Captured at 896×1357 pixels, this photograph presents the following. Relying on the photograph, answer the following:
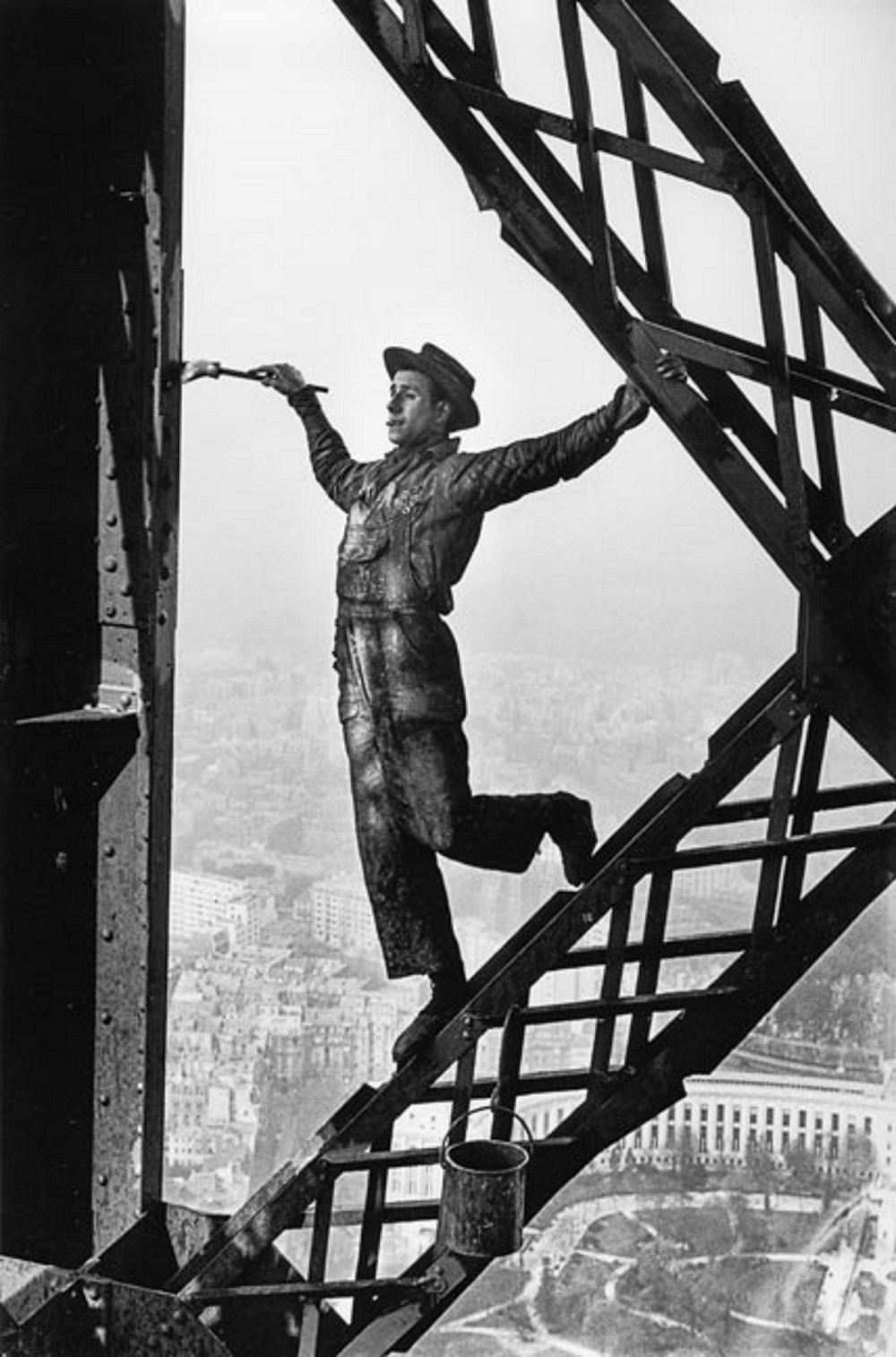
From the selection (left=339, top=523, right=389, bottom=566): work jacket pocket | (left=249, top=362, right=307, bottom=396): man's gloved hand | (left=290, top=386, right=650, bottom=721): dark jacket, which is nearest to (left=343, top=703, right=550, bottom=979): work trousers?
(left=290, top=386, right=650, bottom=721): dark jacket

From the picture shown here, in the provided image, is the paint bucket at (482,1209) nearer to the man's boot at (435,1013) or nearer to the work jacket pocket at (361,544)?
the man's boot at (435,1013)

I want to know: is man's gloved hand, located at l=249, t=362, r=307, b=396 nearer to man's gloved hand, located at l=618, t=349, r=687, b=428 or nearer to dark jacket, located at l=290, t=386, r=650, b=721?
dark jacket, located at l=290, t=386, r=650, b=721

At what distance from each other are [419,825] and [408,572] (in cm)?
91

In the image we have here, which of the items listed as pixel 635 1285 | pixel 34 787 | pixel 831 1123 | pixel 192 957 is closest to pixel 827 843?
pixel 34 787

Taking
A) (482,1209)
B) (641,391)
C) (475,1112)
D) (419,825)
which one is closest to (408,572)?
(419,825)

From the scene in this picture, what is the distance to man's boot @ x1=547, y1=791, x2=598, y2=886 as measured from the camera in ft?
16.7

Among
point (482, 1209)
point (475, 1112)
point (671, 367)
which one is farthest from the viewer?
point (475, 1112)

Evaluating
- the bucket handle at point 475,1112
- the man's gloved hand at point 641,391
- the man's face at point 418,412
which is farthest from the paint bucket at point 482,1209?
the man's face at point 418,412

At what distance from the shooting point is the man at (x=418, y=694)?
198 inches

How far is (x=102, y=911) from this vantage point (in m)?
4.85

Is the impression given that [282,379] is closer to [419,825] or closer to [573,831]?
[419,825]

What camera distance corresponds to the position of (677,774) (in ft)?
16.4

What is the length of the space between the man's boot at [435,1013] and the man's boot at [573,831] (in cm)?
57

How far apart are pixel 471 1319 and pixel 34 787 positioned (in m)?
7.26
